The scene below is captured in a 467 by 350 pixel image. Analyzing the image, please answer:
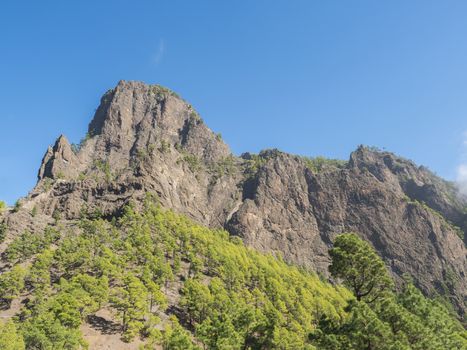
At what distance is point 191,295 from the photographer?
279 ft

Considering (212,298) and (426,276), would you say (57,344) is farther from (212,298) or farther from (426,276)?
(426,276)

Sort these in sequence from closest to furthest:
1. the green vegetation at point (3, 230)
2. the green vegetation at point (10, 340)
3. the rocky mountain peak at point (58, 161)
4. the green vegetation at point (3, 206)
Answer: the green vegetation at point (10, 340) < the green vegetation at point (3, 230) < the green vegetation at point (3, 206) < the rocky mountain peak at point (58, 161)

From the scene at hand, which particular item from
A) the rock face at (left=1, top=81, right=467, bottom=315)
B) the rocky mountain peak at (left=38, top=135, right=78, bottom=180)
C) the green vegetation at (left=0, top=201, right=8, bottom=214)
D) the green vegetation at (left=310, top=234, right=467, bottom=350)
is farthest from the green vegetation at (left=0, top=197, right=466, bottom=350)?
the rocky mountain peak at (left=38, top=135, right=78, bottom=180)

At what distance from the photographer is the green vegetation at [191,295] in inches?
1116

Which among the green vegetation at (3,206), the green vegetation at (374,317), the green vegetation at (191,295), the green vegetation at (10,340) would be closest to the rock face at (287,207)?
the green vegetation at (3,206)

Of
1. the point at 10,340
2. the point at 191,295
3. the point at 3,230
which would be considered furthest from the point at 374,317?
the point at 3,230

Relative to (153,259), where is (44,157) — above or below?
above

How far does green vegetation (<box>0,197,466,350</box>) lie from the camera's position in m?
28.3

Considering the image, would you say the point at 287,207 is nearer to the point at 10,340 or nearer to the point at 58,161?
the point at 58,161

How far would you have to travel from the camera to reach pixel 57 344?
5834cm

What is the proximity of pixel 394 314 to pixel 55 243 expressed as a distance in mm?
101818

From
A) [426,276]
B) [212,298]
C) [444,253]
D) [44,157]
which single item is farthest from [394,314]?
[44,157]

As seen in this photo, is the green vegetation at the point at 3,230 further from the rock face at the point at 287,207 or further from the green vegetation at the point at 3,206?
the rock face at the point at 287,207

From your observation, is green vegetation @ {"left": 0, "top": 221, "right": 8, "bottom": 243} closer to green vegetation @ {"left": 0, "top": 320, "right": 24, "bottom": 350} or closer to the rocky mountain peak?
green vegetation @ {"left": 0, "top": 320, "right": 24, "bottom": 350}
